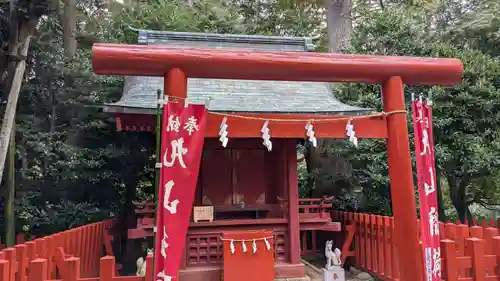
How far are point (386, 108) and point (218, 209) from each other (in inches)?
170

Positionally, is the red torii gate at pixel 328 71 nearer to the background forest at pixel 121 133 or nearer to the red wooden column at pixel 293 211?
the red wooden column at pixel 293 211

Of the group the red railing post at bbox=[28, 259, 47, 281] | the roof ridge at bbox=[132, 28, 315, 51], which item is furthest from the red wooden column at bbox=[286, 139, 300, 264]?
the red railing post at bbox=[28, 259, 47, 281]

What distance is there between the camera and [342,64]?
3951 mm

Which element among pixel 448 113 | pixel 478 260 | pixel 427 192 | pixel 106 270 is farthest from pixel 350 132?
pixel 448 113

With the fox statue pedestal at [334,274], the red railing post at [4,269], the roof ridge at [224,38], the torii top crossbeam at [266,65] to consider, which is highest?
the roof ridge at [224,38]

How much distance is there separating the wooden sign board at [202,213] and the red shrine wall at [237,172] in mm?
633

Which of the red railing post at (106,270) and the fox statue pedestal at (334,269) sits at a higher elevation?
the red railing post at (106,270)

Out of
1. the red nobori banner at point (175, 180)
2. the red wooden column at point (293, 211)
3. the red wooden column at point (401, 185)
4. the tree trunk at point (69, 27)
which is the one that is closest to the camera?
the red nobori banner at point (175, 180)

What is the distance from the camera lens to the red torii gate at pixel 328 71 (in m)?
3.54

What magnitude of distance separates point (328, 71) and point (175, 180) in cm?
184

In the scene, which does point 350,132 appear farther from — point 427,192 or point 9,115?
point 9,115

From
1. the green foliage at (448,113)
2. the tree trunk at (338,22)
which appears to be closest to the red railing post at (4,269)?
the green foliage at (448,113)

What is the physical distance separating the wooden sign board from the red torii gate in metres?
3.69

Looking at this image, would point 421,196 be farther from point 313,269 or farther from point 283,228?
point 313,269
